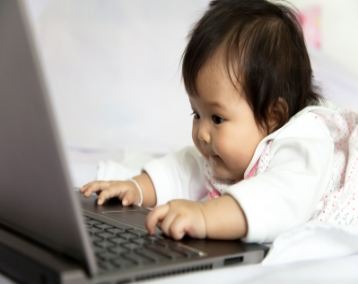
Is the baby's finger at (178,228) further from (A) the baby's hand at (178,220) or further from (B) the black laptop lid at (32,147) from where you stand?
(B) the black laptop lid at (32,147)

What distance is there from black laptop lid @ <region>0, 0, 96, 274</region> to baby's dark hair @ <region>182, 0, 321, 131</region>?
0.46 metres

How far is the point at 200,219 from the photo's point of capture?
854mm

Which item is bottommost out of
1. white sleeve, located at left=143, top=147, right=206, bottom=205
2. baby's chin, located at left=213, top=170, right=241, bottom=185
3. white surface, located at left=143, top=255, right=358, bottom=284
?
white sleeve, located at left=143, top=147, right=206, bottom=205

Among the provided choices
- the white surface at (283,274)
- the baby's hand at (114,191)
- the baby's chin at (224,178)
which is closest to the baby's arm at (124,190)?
the baby's hand at (114,191)

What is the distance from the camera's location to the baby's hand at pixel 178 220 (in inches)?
32.8

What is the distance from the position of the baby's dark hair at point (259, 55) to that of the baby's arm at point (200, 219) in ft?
0.83

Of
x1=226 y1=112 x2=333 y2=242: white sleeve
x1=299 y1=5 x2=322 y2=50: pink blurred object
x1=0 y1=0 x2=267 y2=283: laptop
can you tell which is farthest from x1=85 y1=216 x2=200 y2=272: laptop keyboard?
x1=299 y1=5 x2=322 y2=50: pink blurred object

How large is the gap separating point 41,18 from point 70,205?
56.2 inches

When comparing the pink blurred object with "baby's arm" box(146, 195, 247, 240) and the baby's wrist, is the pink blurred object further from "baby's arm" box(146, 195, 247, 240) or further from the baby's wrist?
"baby's arm" box(146, 195, 247, 240)

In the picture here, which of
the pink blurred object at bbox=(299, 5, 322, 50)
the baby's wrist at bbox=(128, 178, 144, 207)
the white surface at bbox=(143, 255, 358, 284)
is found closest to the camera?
the white surface at bbox=(143, 255, 358, 284)

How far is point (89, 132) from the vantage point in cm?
179

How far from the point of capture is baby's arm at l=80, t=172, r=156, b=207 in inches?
44.4

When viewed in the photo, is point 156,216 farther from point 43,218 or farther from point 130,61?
point 130,61

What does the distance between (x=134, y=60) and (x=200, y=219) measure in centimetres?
113
